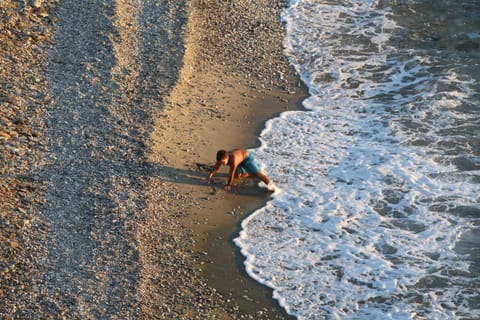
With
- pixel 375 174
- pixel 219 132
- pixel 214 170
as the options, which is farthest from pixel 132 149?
pixel 375 174

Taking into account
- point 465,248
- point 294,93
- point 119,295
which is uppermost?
point 294,93

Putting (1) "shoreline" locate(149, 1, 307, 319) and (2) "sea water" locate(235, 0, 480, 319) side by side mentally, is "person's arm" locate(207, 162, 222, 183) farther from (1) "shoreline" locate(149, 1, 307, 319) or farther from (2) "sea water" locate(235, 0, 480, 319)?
(2) "sea water" locate(235, 0, 480, 319)

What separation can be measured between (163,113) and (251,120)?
1.39m

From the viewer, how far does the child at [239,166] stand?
10938 millimetres

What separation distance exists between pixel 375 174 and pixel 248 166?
1.87 metres

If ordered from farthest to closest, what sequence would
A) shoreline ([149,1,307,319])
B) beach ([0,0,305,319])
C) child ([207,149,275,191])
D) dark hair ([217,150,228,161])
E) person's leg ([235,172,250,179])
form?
person's leg ([235,172,250,179]) → child ([207,149,275,191]) → dark hair ([217,150,228,161]) → shoreline ([149,1,307,319]) → beach ([0,0,305,319])

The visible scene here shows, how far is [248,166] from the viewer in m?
11.1

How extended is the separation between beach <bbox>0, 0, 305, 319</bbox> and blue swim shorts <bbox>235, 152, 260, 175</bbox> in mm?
227

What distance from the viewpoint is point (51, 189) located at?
33.5ft

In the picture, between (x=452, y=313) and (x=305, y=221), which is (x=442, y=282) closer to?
(x=452, y=313)

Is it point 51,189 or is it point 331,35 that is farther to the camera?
point 331,35

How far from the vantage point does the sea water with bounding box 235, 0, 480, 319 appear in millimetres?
9305

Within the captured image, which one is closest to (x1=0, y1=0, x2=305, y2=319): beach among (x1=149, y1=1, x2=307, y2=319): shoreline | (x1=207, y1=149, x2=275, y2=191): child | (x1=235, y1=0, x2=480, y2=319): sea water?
(x1=149, y1=1, x2=307, y2=319): shoreline

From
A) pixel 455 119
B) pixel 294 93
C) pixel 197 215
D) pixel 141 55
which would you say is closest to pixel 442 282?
pixel 197 215
